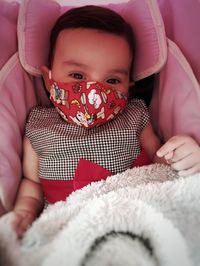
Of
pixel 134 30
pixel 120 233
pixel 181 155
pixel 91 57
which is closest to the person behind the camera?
pixel 120 233

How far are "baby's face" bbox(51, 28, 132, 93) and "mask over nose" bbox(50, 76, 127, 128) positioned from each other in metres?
0.04

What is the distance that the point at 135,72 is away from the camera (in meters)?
1.04

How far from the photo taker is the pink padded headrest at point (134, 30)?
3.23 ft

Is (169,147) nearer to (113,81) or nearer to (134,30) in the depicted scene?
(113,81)

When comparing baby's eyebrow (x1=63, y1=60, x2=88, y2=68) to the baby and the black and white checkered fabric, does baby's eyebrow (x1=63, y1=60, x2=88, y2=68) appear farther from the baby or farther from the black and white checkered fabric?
the black and white checkered fabric

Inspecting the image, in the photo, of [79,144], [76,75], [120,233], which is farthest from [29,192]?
[120,233]

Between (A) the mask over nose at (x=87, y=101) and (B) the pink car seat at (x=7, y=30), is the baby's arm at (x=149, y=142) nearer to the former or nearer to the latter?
(A) the mask over nose at (x=87, y=101)

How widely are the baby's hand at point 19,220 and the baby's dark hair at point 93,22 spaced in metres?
0.41

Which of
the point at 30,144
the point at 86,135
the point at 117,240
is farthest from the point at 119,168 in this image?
the point at 117,240

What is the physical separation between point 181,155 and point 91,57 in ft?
1.01

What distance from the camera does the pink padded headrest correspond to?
99cm

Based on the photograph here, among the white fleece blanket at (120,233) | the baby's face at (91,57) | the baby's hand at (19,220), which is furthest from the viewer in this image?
the baby's face at (91,57)

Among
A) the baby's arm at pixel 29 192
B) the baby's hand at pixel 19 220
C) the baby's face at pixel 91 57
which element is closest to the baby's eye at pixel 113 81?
the baby's face at pixel 91 57

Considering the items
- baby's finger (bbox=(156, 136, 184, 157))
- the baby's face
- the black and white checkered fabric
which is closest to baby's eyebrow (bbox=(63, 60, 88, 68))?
the baby's face
